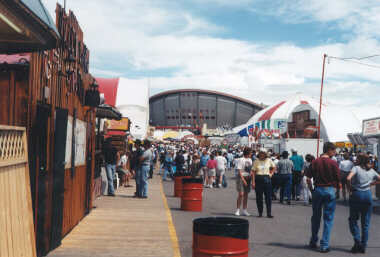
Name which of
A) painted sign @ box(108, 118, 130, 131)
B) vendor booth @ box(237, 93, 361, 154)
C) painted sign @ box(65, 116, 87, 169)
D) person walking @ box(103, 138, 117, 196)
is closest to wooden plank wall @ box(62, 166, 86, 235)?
painted sign @ box(65, 116, 87, 169)

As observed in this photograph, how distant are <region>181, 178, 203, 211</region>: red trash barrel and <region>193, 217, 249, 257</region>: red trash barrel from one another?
7656 mm

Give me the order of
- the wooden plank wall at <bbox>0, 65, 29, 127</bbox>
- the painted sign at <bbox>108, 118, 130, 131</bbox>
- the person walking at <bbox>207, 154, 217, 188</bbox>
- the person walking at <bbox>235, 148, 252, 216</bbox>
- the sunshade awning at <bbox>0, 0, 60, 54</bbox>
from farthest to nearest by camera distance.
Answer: the painted sign at <bbox>108, 118, 130, 131</bbox>
the person walking at <bbox>207, 154, 217, 188</bbox>
the person walking at <bbox>235, 148, 252, 216</bbox>
the wooden plank wall at <bbox>0, 65, 29, 127</bbox>
the sunshade awning at <bbox>0, 0, 60, 54</bbox>

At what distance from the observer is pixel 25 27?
417 centimetres

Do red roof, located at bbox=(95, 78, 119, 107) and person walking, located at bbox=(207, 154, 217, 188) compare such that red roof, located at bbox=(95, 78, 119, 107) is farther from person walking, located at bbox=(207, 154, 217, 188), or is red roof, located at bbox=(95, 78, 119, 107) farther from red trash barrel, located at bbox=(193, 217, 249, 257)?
red trash barrel, located at bbox=(193, 217, 249, 257)

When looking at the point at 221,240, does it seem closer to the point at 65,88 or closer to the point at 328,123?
the point at 65,88

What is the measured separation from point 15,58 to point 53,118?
1.52 metres

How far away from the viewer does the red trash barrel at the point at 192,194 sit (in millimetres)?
12391

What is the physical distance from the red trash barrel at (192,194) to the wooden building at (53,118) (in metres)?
3.13

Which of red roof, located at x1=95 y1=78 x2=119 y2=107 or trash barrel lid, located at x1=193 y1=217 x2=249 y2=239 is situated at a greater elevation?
red roof, located at x1=95 y1=78 x2=119 y2=107

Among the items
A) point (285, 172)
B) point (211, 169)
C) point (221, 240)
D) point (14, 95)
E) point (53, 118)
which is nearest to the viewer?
point (221, 240)

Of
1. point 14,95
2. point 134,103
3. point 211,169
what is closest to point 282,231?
point 14,95

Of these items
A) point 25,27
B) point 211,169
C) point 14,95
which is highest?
point 25,27

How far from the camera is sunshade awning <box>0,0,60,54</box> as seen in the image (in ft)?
12.4

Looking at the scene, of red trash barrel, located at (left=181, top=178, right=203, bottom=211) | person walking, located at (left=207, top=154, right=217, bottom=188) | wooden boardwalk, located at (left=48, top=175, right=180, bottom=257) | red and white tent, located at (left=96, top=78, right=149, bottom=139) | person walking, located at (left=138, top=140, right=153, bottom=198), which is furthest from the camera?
red and white tent, located at (left=96, top=78, right=149, bottom=139)
